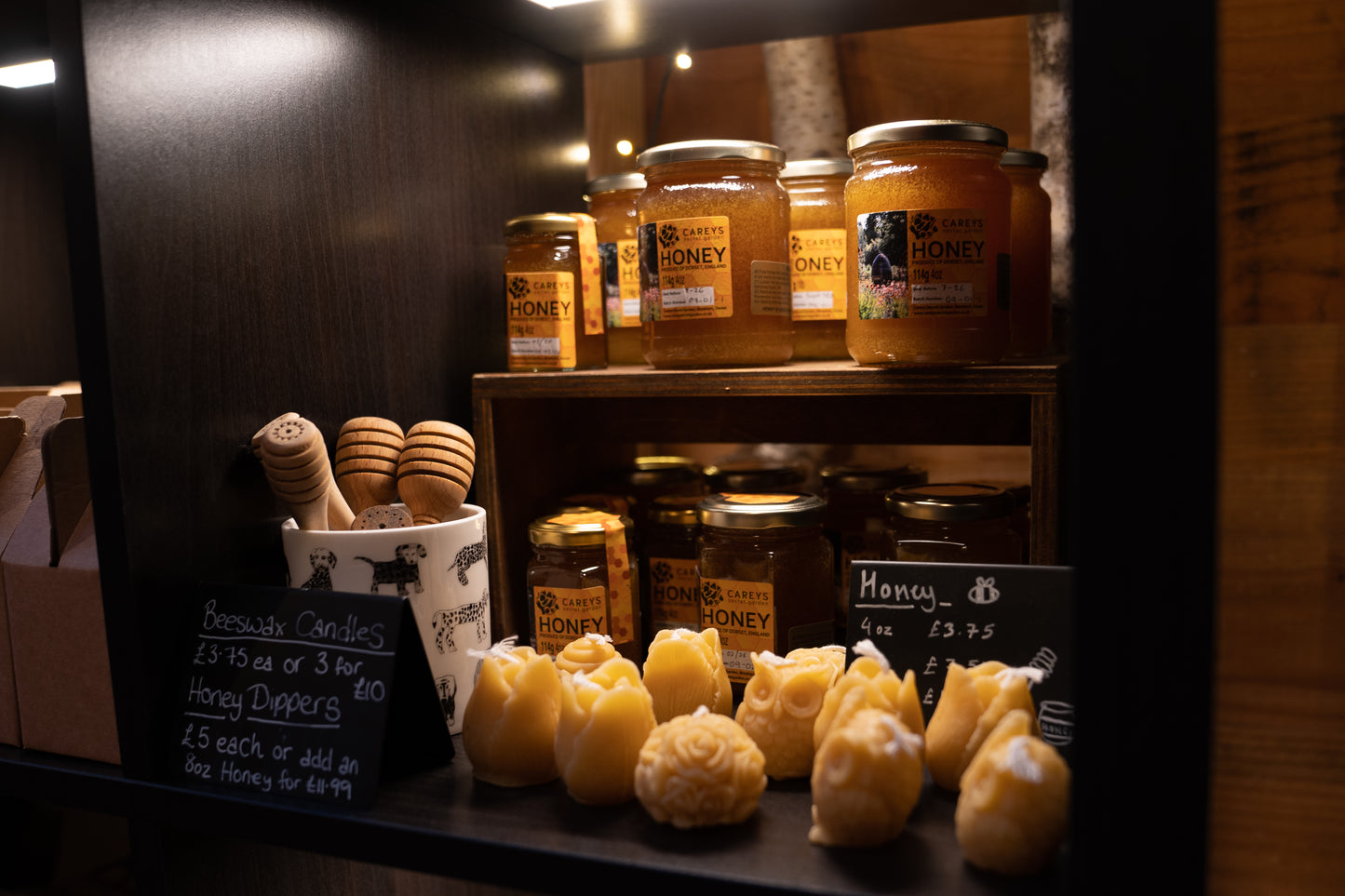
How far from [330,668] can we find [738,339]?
0.55 m

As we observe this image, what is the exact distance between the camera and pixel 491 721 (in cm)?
83

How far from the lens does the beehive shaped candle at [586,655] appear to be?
0.90 metres

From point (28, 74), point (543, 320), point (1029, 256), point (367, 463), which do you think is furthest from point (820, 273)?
point (28, 74)

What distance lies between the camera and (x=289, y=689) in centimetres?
82

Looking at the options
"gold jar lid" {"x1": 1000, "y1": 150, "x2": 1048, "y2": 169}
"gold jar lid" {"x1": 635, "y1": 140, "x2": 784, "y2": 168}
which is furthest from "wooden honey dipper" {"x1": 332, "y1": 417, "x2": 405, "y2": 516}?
"gold jar lid" {"x1": 1000, "y1": 150, "x2": 1048, "y2": 169}

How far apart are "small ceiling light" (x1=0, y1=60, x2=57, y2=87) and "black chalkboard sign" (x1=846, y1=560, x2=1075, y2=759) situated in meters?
1.31

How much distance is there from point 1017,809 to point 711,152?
74cm

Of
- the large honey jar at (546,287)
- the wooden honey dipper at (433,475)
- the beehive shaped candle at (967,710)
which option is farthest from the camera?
the large honey jar at (546,287)

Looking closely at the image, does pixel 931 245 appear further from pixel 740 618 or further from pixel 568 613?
pixel 568 613

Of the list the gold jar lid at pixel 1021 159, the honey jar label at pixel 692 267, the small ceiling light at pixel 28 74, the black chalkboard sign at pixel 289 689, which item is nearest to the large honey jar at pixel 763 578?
the honey jar label at pixel 692 267

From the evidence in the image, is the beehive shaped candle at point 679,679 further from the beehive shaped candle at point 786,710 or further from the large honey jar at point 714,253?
the large honey jar at point 714,253

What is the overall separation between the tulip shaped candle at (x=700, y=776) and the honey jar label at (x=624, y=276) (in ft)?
2.09

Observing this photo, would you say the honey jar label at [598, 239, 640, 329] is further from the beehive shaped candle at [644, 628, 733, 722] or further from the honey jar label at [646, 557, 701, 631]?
the beehive shaped candle at [644, 628, 733, 722]

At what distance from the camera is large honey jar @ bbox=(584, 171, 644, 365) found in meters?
1.25
